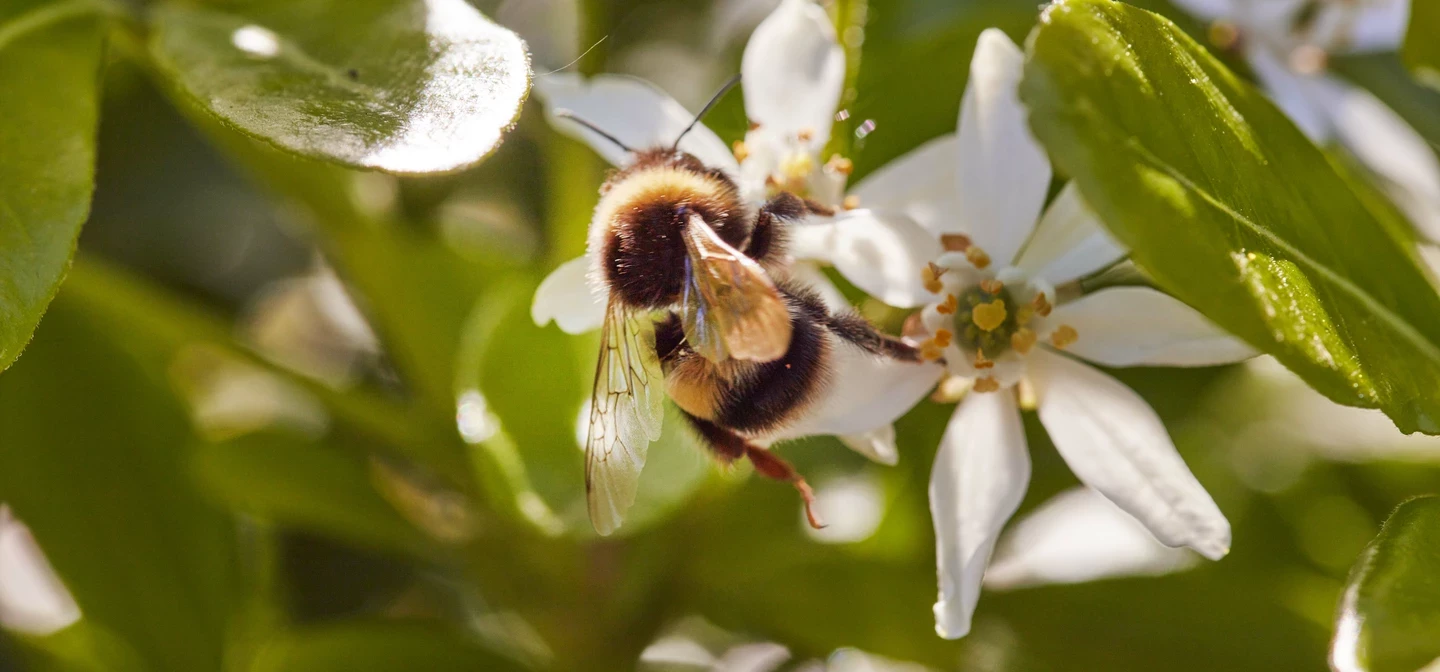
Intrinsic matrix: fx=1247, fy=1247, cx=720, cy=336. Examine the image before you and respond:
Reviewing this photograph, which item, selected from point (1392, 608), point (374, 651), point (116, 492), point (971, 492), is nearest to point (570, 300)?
point (971, 492)

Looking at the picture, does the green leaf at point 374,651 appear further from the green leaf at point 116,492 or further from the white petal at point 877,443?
the white petal at point 877,443

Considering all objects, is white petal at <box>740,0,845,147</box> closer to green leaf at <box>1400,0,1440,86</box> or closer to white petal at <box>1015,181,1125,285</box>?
white petal at <box>1015,181,1125,285</box>

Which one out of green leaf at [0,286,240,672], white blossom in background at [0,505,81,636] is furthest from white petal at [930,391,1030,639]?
white blossom in background at [0,505,81,636]

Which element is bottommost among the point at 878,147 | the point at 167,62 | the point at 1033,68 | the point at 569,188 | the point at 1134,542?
the point at 1134,542

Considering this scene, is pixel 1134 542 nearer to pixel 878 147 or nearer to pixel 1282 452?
pixel 1282 452

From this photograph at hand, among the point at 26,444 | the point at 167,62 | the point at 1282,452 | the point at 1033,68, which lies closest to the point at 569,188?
the point at 167,62
